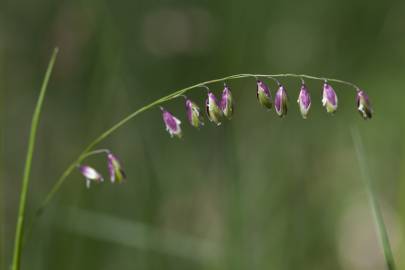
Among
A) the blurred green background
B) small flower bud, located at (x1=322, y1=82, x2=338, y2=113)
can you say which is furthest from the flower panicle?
the blurred green background

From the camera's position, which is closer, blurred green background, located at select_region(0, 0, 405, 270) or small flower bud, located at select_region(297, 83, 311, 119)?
small flower bud, located at select_region(297, 83, 311, 119)

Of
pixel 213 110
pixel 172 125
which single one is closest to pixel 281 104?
pixel 213 110

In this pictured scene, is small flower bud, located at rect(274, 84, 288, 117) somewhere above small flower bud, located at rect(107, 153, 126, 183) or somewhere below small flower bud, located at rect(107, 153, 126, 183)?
above

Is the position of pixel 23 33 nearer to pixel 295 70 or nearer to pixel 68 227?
pixel 295 70

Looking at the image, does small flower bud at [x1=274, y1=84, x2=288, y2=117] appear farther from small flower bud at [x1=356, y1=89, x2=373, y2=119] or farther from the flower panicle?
small flower bud at [x1=356, y1=89, x2=373, y2=119]

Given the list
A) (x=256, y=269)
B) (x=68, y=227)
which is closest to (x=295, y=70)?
(x=256, y=269)

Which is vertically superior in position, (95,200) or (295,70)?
(295,70)

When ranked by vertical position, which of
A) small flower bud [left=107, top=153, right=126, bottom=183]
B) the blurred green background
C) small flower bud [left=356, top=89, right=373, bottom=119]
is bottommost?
small flower bud [left=107, top=153, right=126, bottom=183]

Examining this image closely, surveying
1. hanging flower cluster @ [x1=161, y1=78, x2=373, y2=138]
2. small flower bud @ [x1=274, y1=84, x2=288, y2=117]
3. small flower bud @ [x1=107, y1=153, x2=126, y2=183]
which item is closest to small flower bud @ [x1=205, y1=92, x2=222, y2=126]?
hanging flower cluster @ [x1=161, y1=78, x2=373, y2=138]

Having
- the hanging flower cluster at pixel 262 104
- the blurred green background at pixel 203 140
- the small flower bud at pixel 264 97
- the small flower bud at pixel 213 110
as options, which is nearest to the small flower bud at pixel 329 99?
the hanging flower cluster at pixel 262 104
